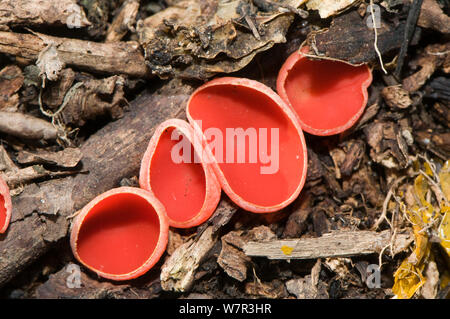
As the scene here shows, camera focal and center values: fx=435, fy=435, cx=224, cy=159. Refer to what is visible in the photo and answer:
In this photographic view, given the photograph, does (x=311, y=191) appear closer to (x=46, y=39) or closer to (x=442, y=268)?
(x=442, y=268)

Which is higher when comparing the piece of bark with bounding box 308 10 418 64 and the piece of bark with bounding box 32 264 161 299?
the piece of bark with bounding box 308 10 418 64

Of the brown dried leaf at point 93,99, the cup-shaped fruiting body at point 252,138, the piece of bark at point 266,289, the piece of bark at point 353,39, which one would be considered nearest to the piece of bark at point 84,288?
the piece of bark at point 266,289

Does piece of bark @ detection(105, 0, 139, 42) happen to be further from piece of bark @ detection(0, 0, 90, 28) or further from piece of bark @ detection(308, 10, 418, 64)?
piece of bark @ detection(308, 10, 418, 64)

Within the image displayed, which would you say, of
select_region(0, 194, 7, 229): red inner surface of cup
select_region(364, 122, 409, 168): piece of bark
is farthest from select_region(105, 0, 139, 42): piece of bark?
select_region(364, 122, 409, 168): piece of bark

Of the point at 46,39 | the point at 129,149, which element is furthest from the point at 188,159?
the point at 46,39

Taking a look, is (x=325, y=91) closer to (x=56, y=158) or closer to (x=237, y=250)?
(x=237, y=250)

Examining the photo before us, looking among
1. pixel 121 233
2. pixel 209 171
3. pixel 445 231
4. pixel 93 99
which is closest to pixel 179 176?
pixel 209 171

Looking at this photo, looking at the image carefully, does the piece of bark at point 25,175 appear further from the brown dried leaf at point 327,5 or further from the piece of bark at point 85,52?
the brown dried leaf at point 327,5
